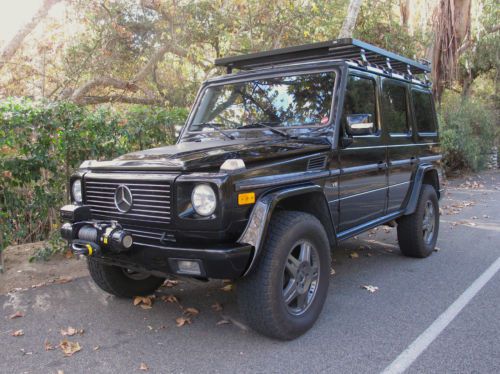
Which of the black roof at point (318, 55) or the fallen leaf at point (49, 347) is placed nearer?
the fallen leaf at point (49, 347)

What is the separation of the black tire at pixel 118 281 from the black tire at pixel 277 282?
1.42 meters

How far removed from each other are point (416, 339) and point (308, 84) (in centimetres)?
230

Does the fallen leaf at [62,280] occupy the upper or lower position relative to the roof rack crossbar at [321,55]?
lower

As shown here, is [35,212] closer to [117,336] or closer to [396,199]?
[117,336]

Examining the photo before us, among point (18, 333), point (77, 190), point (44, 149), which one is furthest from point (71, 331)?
point (44, 149)

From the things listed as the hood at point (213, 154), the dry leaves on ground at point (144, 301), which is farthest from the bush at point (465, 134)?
the dry leaves on ground at point (144, 301)

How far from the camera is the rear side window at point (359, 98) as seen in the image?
4.12 m

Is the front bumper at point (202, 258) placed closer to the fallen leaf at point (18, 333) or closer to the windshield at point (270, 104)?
the fallen leaf at point (18, 333)

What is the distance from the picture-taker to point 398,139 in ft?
16.5

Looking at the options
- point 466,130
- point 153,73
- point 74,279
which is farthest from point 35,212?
point 466,130

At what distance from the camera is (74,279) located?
4.97 metres

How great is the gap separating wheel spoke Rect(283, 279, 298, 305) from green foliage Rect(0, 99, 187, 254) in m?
3.13

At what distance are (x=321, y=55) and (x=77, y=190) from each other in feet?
8.58

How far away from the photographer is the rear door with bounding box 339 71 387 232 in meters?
4.09
